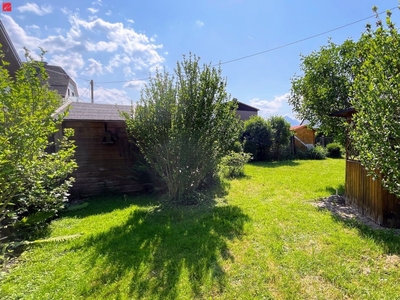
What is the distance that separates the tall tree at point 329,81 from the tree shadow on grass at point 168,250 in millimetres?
4826

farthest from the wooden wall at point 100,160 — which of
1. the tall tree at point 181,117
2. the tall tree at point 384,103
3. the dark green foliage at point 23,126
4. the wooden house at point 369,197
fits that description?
the tall tree at point 384,103

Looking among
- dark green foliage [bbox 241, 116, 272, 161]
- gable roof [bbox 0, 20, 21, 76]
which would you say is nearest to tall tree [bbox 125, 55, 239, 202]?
gable roof [bbox 0, 20, 21, 76]

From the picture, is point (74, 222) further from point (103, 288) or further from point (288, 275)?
point (288, 275)

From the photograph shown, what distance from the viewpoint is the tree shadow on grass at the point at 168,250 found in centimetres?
251

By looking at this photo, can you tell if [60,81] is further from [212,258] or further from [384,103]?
[384,103]

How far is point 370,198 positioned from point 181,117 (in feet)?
14.2

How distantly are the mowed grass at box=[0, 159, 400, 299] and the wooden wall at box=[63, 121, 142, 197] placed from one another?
197cm

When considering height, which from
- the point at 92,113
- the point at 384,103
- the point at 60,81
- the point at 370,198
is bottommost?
the point at 370,198

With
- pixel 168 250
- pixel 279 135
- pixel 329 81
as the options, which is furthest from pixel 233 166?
pixel 279 135

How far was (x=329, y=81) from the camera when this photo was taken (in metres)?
7.02

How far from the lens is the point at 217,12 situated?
8727mm

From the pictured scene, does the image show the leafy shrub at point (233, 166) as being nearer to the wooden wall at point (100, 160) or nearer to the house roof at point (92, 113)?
the wooden wall at point (100, 160)

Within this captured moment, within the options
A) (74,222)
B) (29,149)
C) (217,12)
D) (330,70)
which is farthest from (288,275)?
(217,12)

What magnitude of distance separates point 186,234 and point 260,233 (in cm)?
131
